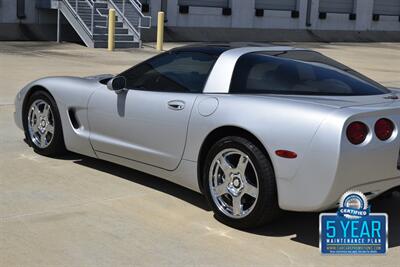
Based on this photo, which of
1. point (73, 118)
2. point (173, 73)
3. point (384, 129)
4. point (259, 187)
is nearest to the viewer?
point (384, 129)

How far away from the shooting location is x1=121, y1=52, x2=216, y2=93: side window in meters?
4.98

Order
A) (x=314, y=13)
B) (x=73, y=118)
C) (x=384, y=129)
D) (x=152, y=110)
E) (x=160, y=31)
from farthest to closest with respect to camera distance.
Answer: (x=314, y=13) → (x=160, y=31) → (x=73, y=118) → (x=152, y=110) → (x=384, y=129)

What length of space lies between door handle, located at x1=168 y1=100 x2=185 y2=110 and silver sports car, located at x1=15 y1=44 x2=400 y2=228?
0.01 m

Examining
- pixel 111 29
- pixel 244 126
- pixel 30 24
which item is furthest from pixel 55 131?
pixel 30 24

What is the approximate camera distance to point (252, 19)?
1259 inches

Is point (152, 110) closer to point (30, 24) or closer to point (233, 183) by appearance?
point (233, 183)

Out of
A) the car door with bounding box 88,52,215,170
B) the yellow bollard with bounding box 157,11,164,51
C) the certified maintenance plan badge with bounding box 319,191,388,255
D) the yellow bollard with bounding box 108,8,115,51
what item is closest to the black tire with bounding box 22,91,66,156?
the car door with bounding box 88,52,215,170

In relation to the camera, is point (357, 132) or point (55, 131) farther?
point (55, 131)

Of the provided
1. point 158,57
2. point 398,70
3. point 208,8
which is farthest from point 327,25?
point 158,57

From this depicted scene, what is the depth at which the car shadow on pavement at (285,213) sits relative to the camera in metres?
4.43

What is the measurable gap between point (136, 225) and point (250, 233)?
2.65 ft

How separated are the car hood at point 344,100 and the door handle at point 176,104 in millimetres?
714

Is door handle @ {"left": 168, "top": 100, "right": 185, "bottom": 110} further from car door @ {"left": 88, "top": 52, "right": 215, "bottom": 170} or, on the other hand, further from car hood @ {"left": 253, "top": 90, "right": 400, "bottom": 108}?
car hood @ {"left": 253, "top": 90, "right": 400, "bottom": 108}

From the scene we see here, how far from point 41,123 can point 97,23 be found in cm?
1712
